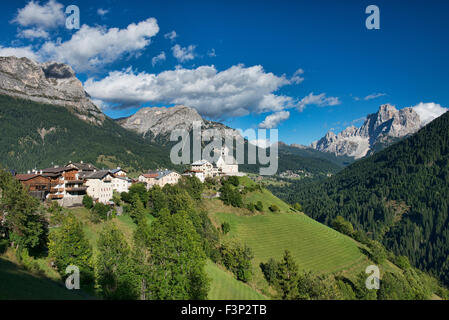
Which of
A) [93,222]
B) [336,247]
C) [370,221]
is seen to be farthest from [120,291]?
[370,221]

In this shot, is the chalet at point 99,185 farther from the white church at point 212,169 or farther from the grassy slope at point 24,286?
the grassy slope at point 24,286

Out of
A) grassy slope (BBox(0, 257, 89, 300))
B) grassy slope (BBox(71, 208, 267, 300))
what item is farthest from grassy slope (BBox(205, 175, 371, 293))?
grassy slope (BBox(0, 257, 89, 300))

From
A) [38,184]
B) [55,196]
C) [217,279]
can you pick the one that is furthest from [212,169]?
[217,279]

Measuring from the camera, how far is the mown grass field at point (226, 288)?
44922mm

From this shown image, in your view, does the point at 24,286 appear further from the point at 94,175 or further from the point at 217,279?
the point at 94,175

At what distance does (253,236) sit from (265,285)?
76.6 ft

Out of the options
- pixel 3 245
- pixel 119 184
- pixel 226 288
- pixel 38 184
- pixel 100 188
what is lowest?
pixel 226 288

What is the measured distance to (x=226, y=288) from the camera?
47781 millimetres

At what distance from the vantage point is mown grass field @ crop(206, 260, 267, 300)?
147 feet
